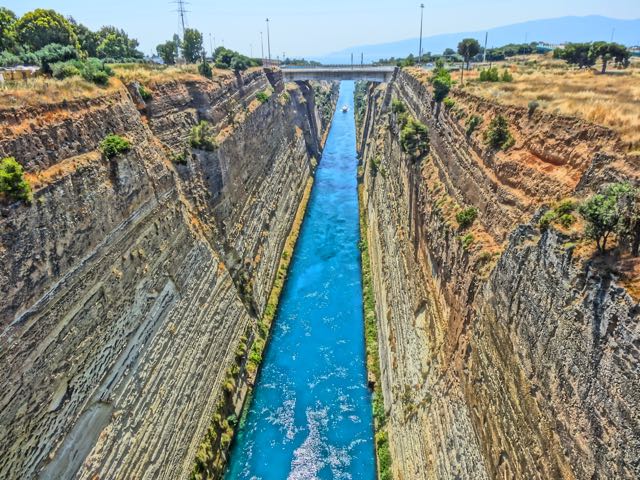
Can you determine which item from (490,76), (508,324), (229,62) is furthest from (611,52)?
(508,324)

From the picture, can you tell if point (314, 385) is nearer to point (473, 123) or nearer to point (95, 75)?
point (473, 123)

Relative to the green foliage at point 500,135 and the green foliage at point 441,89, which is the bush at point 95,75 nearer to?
the green foliage at point 500,135

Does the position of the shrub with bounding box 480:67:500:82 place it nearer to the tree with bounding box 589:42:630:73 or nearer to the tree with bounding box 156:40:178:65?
the tree with bounding box 589:42:630:73

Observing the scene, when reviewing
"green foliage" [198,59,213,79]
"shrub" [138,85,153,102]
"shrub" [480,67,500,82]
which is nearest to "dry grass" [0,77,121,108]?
"shrub" [138,85,153,102]

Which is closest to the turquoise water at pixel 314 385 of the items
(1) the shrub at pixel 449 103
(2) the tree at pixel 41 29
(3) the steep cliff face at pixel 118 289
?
(3) the steep cliff face at pixel 118 289

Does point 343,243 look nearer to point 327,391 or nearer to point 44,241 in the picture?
point 327,391

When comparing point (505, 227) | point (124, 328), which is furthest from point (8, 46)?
point (505, 227)
